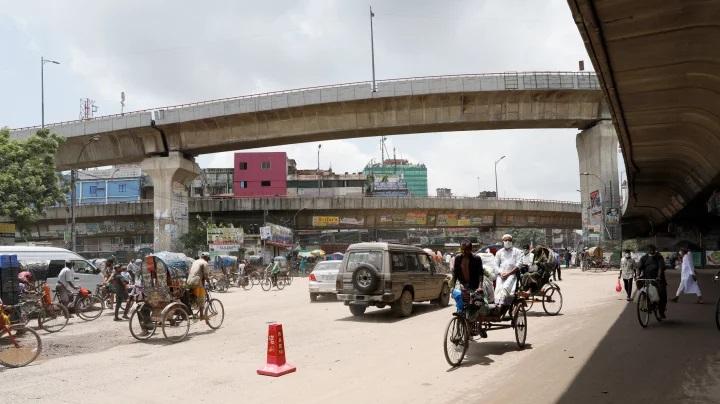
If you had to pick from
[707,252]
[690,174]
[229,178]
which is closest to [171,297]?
[690,174]

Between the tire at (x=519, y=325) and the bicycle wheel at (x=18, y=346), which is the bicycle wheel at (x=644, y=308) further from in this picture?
the bicycle wheel at (x=18, y=346)

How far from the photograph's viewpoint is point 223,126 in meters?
35.3

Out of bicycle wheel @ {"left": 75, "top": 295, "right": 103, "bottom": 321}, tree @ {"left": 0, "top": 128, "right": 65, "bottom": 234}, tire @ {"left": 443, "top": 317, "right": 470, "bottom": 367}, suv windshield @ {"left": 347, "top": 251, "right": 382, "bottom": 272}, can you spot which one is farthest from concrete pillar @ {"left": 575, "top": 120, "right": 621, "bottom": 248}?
tree @ {"left": 0, "top": 128, "right": 65, "bottom": 234}

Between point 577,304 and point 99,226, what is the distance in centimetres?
5558

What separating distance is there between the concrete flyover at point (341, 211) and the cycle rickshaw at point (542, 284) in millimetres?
39025

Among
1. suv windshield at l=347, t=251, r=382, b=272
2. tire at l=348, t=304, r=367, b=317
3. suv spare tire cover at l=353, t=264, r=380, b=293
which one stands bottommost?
tire at l=348, t=304, r=367, b=317

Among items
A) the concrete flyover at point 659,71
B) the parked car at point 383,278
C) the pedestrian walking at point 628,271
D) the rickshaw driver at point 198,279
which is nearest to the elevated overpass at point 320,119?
the concrete flyover at point 659,71

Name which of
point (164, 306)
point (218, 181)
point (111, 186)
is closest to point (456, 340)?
point (164, 306)

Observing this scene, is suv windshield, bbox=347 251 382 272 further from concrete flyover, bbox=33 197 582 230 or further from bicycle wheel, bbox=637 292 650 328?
concrete flyover, bbox=33 197 582 230

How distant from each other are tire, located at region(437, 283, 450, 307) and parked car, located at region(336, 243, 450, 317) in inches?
36.6

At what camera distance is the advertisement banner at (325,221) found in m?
55.2

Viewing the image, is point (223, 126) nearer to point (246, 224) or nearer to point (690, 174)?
point (246, 224)

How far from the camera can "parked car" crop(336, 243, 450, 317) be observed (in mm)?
13797

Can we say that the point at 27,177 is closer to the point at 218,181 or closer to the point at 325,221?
the point at 325,221
